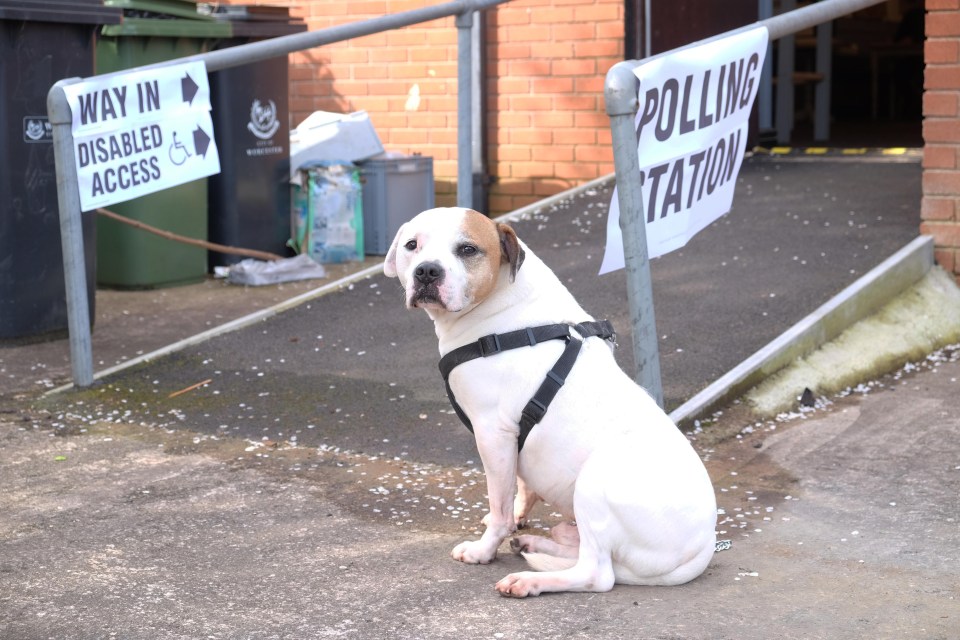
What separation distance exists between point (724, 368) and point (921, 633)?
2.10 m

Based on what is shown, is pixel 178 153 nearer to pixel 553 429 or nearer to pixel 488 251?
pixel 488 251

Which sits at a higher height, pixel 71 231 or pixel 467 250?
pixel 467 250

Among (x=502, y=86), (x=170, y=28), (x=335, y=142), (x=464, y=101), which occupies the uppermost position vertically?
(x=170, y=28)

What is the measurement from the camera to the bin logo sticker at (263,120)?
8.06 meters

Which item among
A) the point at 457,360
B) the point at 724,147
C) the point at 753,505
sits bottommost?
the point at 753,505

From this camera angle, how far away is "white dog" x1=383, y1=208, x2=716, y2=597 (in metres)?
3.14

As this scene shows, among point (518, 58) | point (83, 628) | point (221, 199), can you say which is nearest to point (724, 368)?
point (83, 628)

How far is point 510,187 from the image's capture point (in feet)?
31.2

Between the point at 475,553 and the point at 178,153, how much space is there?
284cm

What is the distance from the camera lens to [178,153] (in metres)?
5.54

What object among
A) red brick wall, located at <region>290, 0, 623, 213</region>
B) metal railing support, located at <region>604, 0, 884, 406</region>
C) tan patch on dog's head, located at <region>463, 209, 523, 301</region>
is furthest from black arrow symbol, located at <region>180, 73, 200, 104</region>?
red brick wall, located at <region>290, 0, 623, 213</region>

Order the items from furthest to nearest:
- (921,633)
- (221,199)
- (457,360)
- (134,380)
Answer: (221,199) → (134,380) → (457,360) → (921,633)

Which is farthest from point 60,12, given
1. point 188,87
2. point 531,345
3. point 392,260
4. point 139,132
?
point 531,345

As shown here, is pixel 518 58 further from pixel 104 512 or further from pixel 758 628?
pixel 758 628
